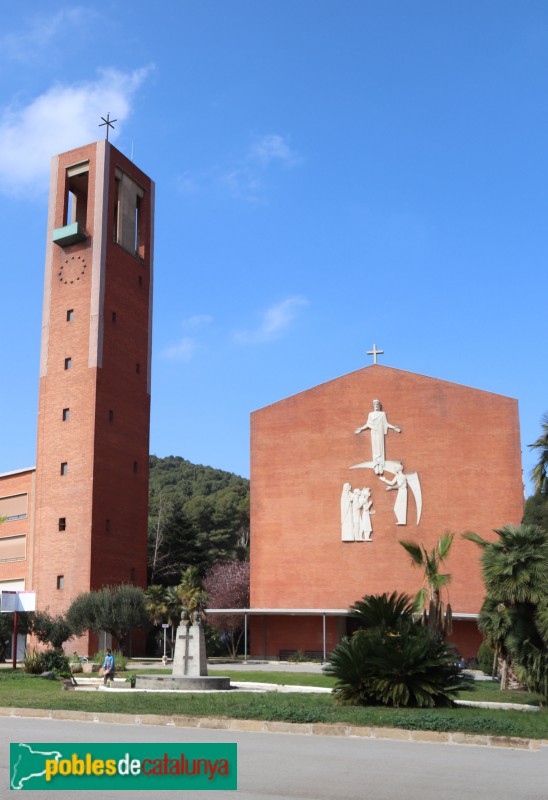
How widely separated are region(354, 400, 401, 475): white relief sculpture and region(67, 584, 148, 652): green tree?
12.5 meters

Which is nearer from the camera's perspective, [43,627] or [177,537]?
[43,627]

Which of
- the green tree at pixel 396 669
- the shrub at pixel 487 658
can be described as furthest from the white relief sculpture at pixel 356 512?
the green tree at pixel 396 669

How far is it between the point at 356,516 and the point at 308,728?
93.7 feet

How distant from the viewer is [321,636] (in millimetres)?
40719

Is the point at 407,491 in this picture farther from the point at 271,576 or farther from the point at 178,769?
the point at 178,769

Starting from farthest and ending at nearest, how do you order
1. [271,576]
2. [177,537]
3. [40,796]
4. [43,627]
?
[177,537] → [271,576] → [43,627] → [40,796]

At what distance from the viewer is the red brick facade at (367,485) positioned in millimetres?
39875

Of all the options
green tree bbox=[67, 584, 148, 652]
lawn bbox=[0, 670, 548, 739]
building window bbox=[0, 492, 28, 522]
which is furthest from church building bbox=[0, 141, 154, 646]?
lawn bbox=[0, 670, 548, 739]

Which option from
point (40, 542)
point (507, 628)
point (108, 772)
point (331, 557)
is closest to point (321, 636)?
point (331, 557)

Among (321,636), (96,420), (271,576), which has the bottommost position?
(321,636)

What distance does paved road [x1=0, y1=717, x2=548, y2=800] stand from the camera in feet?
27.2

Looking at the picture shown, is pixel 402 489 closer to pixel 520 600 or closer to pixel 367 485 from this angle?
pixel 367 485

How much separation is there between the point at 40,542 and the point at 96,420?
21.6ft

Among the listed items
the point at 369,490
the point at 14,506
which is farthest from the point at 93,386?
the point at 369,490
